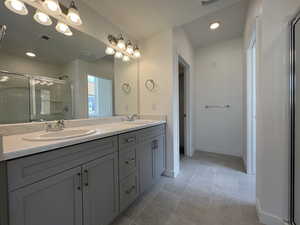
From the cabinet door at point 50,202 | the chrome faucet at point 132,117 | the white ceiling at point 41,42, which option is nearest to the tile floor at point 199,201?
the cabinet door at point 50,202

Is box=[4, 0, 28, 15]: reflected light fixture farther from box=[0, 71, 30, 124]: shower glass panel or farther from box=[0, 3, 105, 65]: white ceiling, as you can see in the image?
box=[0, 71, 30, 124]: shower glass panel

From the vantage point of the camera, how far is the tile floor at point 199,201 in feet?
4.35

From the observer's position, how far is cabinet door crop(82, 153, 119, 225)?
3.27ft

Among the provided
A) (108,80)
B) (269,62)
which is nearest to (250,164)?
(269,62)

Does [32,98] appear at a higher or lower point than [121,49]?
lower

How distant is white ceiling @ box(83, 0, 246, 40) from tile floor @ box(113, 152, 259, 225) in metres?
2.30

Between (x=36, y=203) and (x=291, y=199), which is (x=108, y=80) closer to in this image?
(x=36, y=203)

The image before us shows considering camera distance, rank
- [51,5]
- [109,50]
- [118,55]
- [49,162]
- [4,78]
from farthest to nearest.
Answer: [118,55] < [109,50] < [51,5] < [4,78] < [49,162]

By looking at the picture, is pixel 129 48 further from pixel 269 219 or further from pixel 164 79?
pixel 269 219

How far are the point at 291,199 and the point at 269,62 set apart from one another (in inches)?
45.5

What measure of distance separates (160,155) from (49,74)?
1.66 meters

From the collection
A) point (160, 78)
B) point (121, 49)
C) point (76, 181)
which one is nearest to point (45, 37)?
point (121, 49)

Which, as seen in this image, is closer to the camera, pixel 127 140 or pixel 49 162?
pixel 49 162

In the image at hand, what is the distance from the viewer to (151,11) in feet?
5.76
